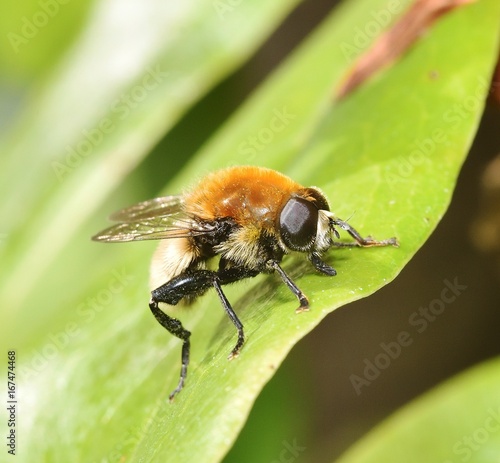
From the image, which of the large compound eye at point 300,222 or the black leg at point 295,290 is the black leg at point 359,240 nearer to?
the large compound eye at point 300,222

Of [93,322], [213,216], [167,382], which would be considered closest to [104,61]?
[93,322]

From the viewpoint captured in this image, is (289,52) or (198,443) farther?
(289,52)

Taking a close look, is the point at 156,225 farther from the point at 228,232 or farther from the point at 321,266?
the point at 321,266

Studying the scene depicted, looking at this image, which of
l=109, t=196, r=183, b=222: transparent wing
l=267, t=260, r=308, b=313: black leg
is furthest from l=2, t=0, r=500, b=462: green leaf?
l=109, t=196, r=183, b=222: transparent wing

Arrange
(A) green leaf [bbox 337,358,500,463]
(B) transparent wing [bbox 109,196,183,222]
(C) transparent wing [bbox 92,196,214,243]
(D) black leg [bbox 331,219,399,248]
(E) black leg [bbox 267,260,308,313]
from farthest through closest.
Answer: (A) green leaf [bbox 337,358,500,463] < (B) transparent wing [bbox 109,196,183,222] < (C) transparent wing [bbox 92,196,214,243] < (D) black leg [bbox 331,219,399,248] < (E) black leg [bbox 267,260,308,313]

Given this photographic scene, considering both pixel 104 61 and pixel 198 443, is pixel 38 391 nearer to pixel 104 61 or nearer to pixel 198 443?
pixel 198 443

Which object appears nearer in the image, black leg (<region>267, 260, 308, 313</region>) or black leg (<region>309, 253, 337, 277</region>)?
black leg (<region>267, 260, 308, 313</region>)

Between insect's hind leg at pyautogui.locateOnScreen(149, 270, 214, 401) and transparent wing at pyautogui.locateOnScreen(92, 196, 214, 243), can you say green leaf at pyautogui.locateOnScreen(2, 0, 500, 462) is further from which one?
transparent wing at pyautogui.locateOnScreen(92, 196, 214, 243)
